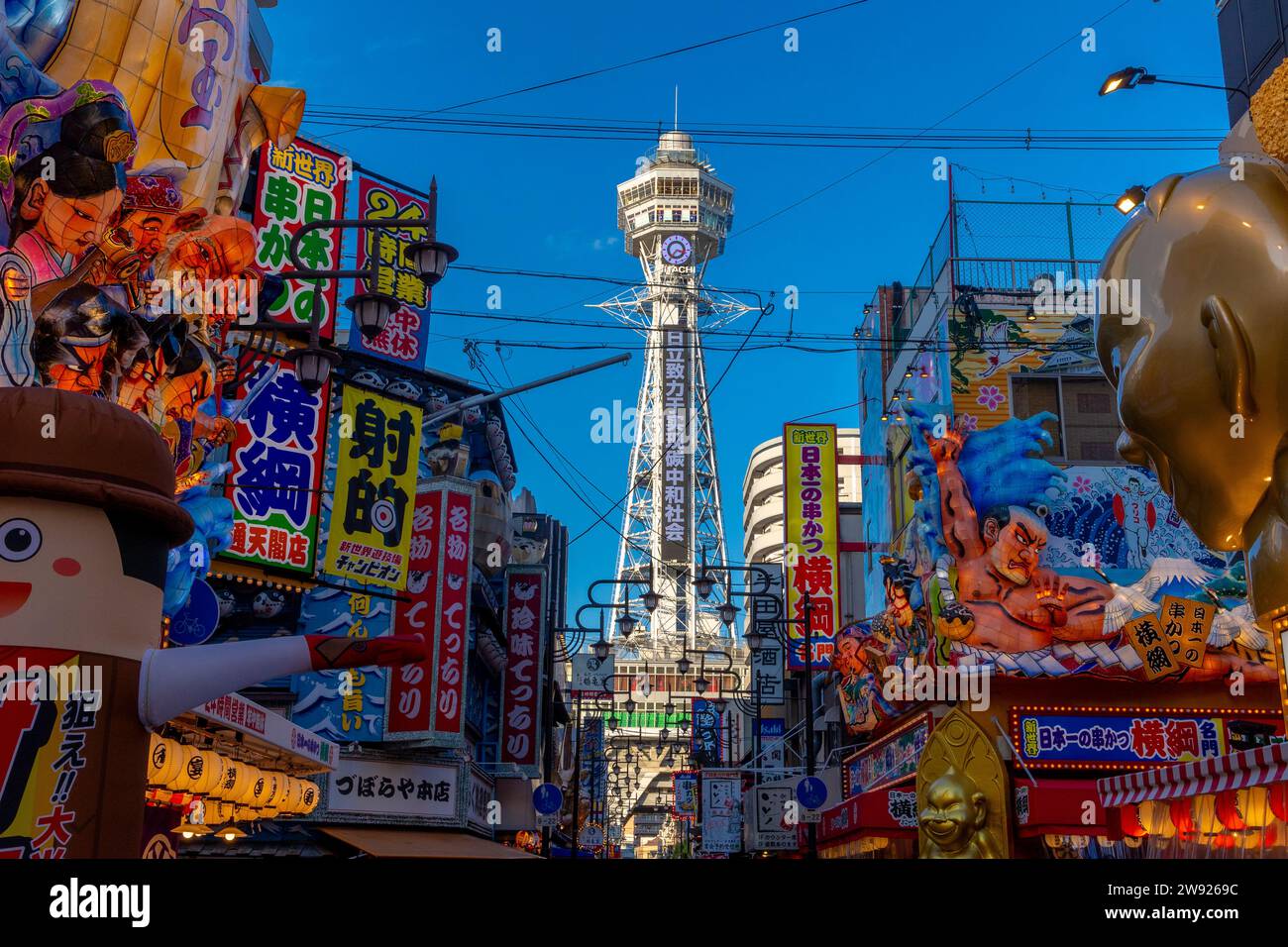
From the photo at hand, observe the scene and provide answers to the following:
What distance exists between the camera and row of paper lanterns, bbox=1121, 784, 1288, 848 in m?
11.4

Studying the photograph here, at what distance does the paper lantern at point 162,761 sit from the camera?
12.7 m

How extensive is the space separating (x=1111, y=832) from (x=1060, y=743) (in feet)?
25.1

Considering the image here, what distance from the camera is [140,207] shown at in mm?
12133

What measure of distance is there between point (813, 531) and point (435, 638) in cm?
2181

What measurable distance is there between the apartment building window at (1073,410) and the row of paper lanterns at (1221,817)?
16.5 metres

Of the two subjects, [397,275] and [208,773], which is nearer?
[208,773]

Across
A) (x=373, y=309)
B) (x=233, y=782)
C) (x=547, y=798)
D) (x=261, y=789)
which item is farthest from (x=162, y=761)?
(x=547, y=798)

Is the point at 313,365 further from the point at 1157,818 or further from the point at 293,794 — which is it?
→ the point at 1157,818

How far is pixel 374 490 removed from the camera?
22484mm

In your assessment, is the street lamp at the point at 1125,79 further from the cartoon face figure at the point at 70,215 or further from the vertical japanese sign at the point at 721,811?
the vertical japanese sign at the point at 721,811

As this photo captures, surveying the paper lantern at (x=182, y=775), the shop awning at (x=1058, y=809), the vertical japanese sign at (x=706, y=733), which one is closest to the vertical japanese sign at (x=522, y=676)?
the shop awning at (x=1058, y=809)

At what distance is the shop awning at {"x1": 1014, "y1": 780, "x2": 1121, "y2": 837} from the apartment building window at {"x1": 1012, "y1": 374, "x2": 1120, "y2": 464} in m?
10.2
